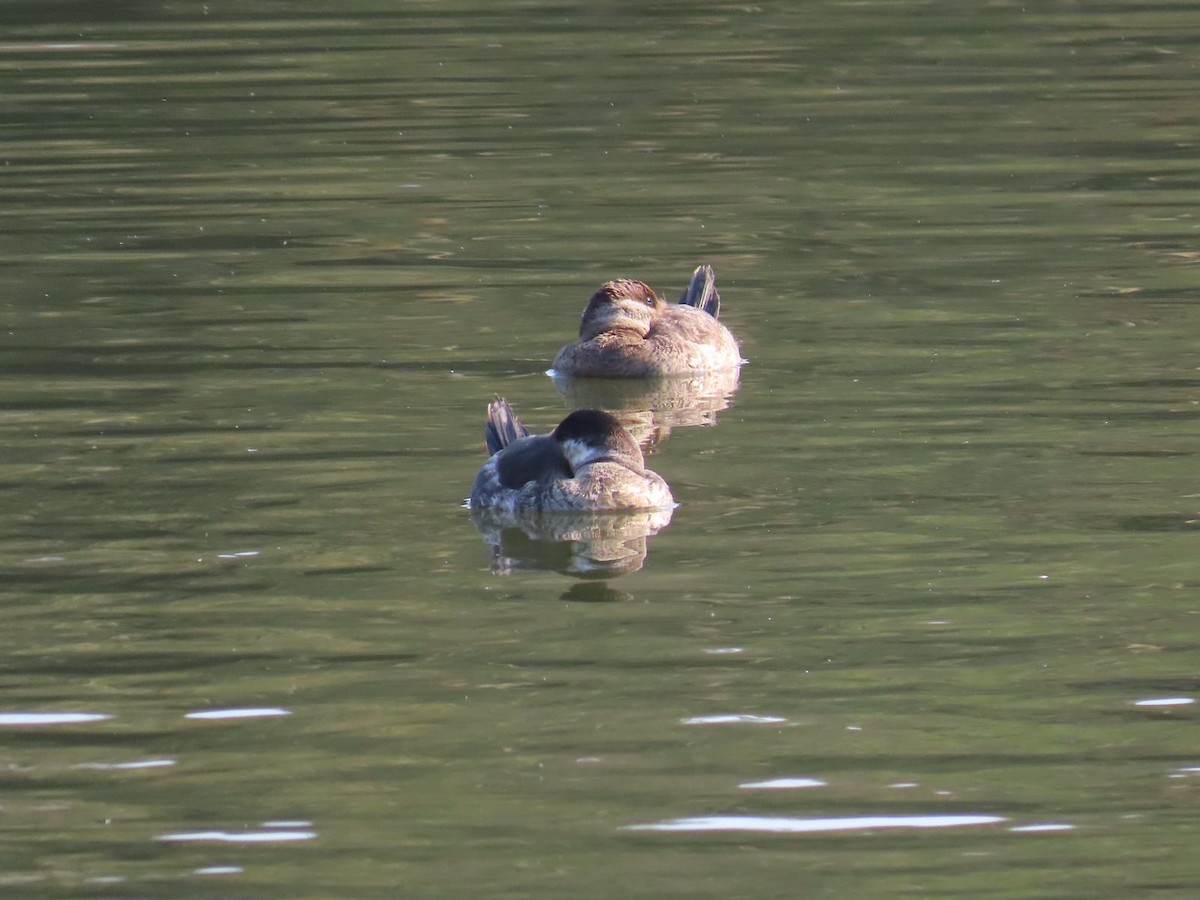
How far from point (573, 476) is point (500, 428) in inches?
24.5

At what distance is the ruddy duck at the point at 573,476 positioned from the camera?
1091cm

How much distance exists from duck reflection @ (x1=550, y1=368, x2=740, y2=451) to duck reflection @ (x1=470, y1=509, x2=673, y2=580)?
187 cm

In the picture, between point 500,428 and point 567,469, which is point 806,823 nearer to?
point 567,469

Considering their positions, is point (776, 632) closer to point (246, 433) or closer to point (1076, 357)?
point (246, 433)

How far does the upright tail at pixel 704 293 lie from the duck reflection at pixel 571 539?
4118 mm

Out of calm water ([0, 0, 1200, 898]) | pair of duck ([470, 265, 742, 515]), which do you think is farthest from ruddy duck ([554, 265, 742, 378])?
pair of duck ([470, 265, 742, 515])

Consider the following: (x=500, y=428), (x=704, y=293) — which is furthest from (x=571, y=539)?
(x=704, y=293)

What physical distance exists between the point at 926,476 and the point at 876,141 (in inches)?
387

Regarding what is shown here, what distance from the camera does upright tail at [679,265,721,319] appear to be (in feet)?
49.2

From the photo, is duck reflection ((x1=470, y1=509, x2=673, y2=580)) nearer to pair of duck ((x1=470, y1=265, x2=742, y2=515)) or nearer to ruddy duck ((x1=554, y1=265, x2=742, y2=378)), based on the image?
pair of duck ((x1=470, y1=265, x2=742, y2=515))

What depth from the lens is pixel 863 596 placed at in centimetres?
938

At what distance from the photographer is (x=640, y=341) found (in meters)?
14.4

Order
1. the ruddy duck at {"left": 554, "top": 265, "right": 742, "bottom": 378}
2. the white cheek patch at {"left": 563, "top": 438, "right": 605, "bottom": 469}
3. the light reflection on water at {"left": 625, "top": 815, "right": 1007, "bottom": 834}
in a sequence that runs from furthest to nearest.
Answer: the ruddy duck at {"left": 554, "top": 265, "right": 742, "bottom": 378}, the white cheek patch at {"left": 563, "top": 438, "right": 605, "bottom": 469}, the light reflection on water at {"left": 625, "top": 815, "right": 1007, "bottom": 834}

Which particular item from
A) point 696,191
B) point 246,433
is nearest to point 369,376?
point 246,433
